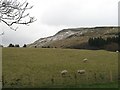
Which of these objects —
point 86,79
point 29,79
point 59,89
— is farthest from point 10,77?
point 59,89

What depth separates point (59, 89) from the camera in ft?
90.0

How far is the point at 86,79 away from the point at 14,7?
65.3 ft

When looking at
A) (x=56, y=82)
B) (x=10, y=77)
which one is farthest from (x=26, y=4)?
(x=10, y=77)

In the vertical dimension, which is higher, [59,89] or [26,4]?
[26,4]

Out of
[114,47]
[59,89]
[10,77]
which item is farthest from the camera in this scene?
[114,47]

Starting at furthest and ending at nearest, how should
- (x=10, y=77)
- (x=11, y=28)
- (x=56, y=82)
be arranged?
(x=10, y=77), (x=56, y=82), (x=11, y=28)

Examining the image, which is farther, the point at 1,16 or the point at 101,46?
the point at 101,46

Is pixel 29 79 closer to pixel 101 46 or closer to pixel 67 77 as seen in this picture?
pixel 67 77

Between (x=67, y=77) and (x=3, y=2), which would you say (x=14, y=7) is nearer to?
(x=3, y=2)

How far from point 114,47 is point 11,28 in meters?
130

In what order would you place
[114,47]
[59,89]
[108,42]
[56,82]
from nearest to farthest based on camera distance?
[59,89] < [56,82] < [114,47] < [108,42]

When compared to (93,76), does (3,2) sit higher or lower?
higher

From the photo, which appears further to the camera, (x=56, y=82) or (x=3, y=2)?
(x=56, y=82)

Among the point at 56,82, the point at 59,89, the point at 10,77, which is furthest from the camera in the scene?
the point at 10,77
